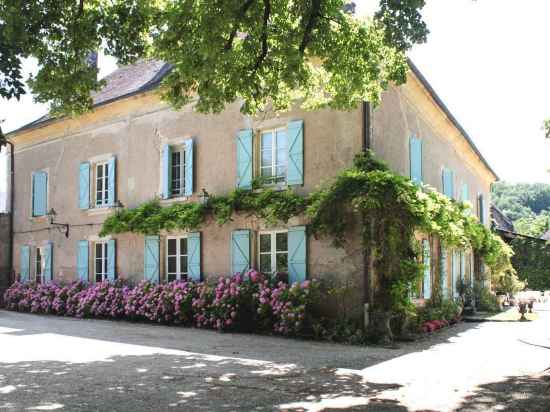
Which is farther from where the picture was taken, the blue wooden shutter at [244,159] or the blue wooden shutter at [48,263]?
the blue wooden shutter at [48,263]

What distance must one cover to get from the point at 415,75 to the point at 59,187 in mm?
10991

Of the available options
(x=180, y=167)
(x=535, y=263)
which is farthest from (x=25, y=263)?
(x=535, y=263)

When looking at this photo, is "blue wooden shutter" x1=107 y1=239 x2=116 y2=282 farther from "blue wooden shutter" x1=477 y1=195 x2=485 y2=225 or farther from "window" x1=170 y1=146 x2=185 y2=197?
"blue wooden shutter" x1=477 y1=195 x2=485 y2=225

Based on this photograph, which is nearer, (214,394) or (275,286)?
(214,394)

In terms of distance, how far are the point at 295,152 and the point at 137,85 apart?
6.53m

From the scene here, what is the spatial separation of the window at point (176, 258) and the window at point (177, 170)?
1.19 metres

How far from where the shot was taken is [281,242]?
500 inches

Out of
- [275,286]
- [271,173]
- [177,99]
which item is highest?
[177,99]

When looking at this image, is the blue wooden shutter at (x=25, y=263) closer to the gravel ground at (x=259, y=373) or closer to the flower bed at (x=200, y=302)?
the flower bed at (x=200, y=302)

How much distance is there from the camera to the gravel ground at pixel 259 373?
5.91 m

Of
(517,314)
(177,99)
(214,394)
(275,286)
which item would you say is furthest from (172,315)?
(517,314)

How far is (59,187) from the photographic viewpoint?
18.0 metres

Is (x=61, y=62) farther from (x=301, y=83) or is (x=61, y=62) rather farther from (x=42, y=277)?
(x=42, y=277)

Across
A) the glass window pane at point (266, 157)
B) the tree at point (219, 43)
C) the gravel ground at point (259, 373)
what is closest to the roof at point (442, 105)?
the tree at point (219, 43)
